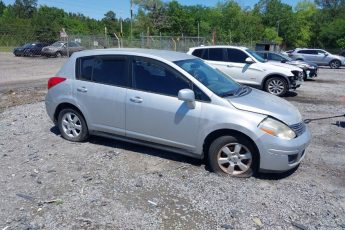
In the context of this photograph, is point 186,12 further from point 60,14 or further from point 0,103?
point 0,103

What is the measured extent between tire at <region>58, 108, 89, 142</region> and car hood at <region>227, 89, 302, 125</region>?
8.73 feet

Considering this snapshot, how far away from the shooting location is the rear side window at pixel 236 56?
12562 millimetres

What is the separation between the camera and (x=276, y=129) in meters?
4.88

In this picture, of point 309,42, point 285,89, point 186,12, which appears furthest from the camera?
point 186,12

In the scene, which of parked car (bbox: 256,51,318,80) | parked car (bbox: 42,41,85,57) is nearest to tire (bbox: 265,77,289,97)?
parked car (bbox: 256,51,318,80)

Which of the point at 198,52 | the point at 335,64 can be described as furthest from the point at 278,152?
the point at 335,64

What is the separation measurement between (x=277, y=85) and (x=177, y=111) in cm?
805

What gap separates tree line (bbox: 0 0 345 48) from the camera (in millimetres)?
59875

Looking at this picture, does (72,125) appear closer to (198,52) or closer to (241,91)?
(241,91)

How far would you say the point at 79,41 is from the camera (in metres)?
34.5

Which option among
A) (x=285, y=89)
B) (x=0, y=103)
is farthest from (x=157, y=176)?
(x=285, y=89)

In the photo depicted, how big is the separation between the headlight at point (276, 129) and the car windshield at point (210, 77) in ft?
2.52

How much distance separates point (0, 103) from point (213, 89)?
7403 mm

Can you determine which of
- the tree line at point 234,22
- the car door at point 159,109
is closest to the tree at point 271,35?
the tree line at point 234,22
